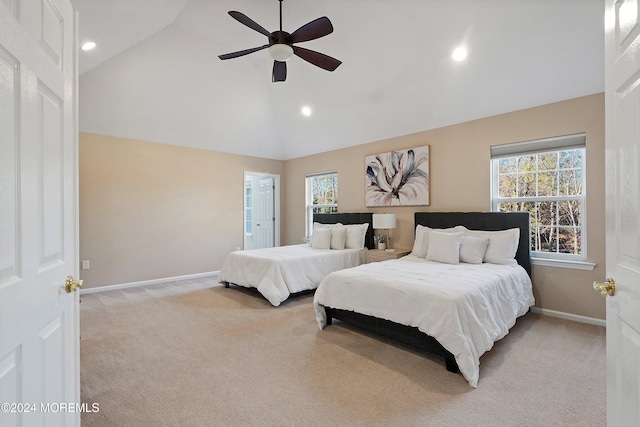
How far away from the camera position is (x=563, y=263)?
3.59m

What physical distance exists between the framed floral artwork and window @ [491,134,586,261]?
97cm

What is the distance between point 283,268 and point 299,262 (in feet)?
0.93

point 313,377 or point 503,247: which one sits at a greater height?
point 503,247

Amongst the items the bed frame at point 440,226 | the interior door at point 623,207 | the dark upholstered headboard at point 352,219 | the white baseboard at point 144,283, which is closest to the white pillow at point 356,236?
the dark upholstered headboard at point 352,219

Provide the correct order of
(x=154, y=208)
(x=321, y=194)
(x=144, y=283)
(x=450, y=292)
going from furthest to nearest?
(x=321, y=194) → (x=154, y=208) → (x=144, y=283) → (x=450, y=292)

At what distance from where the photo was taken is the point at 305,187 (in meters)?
6.82

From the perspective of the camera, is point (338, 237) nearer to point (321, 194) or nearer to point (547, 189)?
point (321, 194)

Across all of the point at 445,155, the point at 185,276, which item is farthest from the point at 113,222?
the point at 445,155

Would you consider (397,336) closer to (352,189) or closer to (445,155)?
(445,155)

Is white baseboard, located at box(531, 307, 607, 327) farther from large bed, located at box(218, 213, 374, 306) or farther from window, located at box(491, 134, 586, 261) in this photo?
large bed, located at box(218, 213, 374, 306)

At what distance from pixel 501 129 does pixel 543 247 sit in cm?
157

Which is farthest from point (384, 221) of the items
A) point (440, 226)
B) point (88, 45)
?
point (88, 45)

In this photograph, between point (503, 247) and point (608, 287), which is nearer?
point (608, 287)

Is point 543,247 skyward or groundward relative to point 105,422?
skyward
